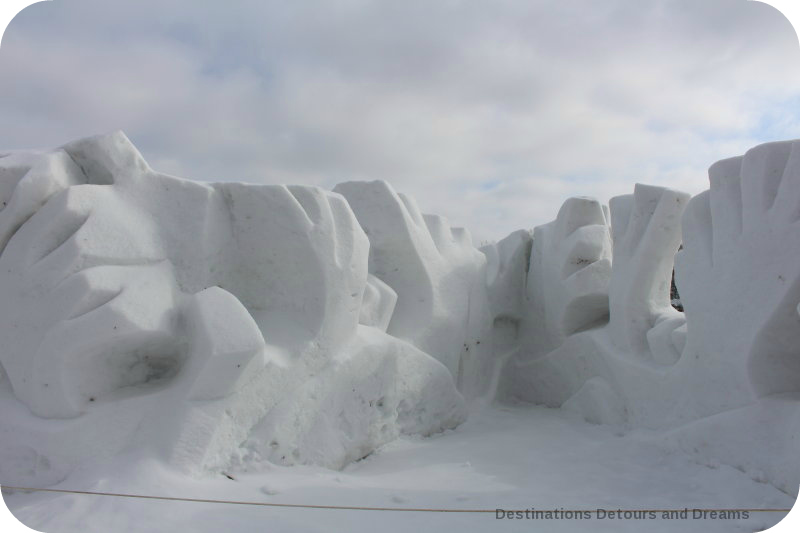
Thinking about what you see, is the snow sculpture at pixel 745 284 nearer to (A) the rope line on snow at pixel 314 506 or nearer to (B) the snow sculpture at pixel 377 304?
(A) the rope line on snow at pixel 314 506

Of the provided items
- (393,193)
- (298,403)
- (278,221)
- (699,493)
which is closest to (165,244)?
(278,221)

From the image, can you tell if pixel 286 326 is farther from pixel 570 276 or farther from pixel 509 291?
pixel 509 291

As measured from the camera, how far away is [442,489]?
12.1ft

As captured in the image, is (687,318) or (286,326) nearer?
(286,326)

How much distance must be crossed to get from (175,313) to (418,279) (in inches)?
95.7

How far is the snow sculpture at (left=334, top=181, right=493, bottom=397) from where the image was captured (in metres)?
5.56

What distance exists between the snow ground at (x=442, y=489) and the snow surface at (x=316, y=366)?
20mm

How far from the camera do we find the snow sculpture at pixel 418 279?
5.56 metres

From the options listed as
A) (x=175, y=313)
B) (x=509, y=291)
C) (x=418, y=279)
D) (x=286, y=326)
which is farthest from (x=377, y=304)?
(x=509, y=291)

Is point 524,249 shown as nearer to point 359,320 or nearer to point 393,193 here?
point 393,193

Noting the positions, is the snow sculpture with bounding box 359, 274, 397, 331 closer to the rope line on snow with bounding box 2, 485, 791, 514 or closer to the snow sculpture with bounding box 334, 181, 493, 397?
the snow sculpture with bounding box 334, 181, 493, 397

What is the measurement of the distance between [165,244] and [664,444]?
3.59m

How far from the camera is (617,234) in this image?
5523 millimetres

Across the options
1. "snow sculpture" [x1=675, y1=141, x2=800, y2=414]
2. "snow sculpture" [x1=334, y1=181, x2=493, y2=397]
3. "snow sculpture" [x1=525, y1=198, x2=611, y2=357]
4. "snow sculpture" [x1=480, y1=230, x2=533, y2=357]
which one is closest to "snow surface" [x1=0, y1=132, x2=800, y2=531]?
"snow sculpture" [x1=675, y1=141, x2=800, y2=414]
